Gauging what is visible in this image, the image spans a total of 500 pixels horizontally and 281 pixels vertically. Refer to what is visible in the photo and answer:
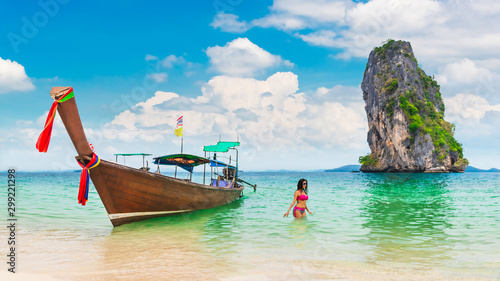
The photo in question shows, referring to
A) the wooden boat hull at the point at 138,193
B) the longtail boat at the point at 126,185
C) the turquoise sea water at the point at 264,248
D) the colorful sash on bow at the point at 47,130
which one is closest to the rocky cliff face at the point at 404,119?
the turquoise sea water at the point at 264,248

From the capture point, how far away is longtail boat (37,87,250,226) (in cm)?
767

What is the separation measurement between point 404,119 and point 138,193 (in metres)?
72.6

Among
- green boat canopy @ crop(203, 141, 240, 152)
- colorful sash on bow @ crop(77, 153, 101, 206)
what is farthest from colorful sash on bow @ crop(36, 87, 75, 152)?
green boat canopy @ crop(203, 141, 240, 152)

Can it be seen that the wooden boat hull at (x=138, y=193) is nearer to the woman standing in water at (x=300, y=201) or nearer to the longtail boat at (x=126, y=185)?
the longtail boat at (x=126, y=185)

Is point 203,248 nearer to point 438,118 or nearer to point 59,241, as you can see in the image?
point 59,241

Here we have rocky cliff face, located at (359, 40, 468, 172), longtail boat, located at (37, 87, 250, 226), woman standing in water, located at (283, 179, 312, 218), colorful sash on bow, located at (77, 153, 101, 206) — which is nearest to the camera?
longtail boat, located at (37, 87, 250, 226)

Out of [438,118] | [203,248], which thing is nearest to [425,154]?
[438,118]

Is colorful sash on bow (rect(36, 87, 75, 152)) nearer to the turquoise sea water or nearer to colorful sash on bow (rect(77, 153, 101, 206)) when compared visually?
colorful sash on bow (rect(77, 153, 101, 206))

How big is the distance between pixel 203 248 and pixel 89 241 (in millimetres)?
2810

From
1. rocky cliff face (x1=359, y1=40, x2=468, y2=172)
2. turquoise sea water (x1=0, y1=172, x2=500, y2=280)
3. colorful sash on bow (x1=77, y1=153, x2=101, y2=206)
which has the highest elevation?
rocky cliff face (x1=359, y1=40, x2=468, y2=172)

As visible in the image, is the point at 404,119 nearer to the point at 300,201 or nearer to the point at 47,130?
the point at 300,201

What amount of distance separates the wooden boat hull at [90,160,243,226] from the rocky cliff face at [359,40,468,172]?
69.9m

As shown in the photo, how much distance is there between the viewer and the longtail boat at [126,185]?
25.2 feet

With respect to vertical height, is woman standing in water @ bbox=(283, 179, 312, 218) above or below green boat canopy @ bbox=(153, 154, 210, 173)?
below
